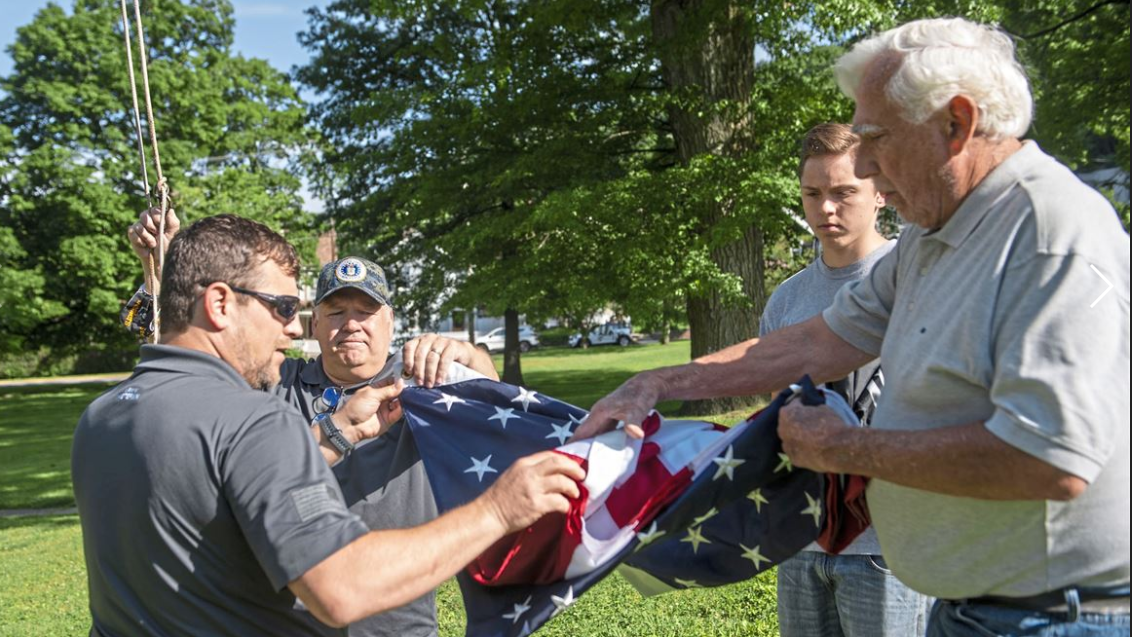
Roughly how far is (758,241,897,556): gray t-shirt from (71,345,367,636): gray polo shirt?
75.3 inches

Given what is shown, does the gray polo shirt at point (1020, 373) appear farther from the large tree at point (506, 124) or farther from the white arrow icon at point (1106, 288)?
the large tree at point (506, 124)

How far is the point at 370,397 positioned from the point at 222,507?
1330 mm

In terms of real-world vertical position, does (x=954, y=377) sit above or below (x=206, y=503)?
above

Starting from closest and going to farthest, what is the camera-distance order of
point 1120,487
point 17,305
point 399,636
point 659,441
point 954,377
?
1. point 1120,487
2. point 954,377
3. point 659,441
4. point 399,636
5. point 17,305

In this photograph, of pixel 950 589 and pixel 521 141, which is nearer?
pixel 950 589

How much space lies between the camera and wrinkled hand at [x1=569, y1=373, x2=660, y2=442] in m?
3.08

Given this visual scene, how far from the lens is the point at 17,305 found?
97.7ft

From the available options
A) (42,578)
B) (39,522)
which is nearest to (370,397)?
(42,578)

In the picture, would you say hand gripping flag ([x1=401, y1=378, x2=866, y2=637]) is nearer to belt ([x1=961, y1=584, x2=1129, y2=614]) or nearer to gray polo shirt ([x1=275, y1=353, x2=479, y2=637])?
gray polo shirt ([x1=275, y1=353, x2=479, y2=637])

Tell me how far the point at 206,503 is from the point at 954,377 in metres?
1.89

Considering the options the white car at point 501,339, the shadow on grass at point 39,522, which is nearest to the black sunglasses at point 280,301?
the shadow on grass at point 39,522

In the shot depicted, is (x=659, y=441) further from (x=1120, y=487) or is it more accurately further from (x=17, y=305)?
(x=17, y=305)

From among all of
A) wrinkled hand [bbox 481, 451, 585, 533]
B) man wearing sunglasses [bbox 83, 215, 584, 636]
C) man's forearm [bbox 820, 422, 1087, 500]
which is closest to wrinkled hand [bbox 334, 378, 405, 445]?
man wearing sunglasses [bbox 83, 215, 584, 636]

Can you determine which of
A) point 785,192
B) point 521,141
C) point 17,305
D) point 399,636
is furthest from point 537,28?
point 17,305
